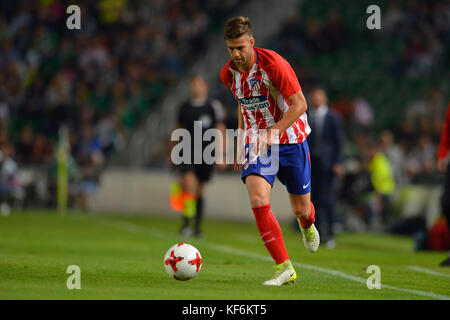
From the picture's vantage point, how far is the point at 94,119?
23406 millimetres

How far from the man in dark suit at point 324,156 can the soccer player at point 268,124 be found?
18.6 ft

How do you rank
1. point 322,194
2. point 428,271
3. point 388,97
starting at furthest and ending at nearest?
1. point 388,97
2. point 322,194
3. point 428,271

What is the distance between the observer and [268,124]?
7.41m

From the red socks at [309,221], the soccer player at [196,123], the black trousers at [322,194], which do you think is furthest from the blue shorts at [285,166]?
the soccer player at [196,123]

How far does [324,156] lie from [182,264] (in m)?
6.69

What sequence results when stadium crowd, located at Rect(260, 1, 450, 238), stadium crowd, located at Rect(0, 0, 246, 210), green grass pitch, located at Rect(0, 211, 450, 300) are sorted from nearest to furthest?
1. green grass pitch, located at Rect(0, 211, 450, 300)
2. stadium crowd, located at Rect(260, 1, 450, 238)
3. stadium crowd, located at Rect(0, 0, 246, 210)

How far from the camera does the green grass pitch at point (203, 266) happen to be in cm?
640

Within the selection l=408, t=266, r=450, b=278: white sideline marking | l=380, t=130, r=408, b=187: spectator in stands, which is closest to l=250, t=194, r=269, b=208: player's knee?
l=408, t=266, r=450, b=278: white sideline marking

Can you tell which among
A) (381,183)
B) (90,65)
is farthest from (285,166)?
(90,65)

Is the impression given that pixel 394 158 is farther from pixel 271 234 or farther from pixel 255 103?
pixel 271 234

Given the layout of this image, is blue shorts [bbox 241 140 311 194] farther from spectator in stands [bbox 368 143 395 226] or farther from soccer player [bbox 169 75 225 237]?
spectator in stands [bbox 368 143 395 226]

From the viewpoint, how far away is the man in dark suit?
13.3m

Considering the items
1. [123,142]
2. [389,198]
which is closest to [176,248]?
[389,198]
